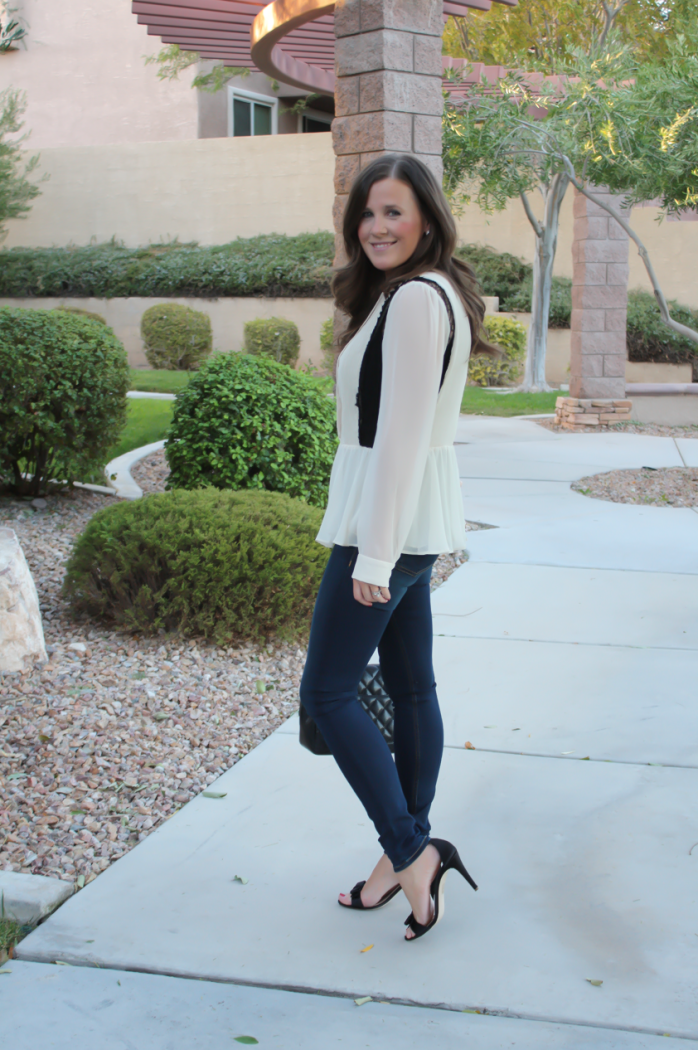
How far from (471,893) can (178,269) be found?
20.3 metres

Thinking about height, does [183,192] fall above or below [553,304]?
above

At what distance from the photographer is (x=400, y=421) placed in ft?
6.73

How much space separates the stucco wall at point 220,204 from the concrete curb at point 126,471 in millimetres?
13306

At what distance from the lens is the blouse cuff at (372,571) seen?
2068mm

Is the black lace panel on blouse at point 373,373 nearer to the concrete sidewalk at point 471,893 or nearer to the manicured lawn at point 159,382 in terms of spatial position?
the concrete sidewalk at point 471,893

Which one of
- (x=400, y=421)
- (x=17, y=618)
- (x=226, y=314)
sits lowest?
(x=17, y=618)

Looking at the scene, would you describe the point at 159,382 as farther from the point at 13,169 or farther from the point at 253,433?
the point at 13,169

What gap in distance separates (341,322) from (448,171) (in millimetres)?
6377

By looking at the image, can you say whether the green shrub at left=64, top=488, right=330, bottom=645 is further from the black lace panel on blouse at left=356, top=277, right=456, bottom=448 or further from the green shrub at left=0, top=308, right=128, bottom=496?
the black lace panel on blouse at left=356, top=277, right=456, bottom=448

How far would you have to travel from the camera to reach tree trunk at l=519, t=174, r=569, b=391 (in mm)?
16969

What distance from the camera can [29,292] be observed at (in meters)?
22.6

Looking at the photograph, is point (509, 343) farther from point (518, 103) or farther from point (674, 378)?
point (518, 103)

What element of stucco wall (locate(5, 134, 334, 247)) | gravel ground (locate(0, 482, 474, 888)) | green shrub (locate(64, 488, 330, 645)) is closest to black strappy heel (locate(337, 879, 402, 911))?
gravel ground (locate(0, 482, 474, 888))

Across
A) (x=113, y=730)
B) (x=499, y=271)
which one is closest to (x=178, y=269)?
(x=499, y=271)
